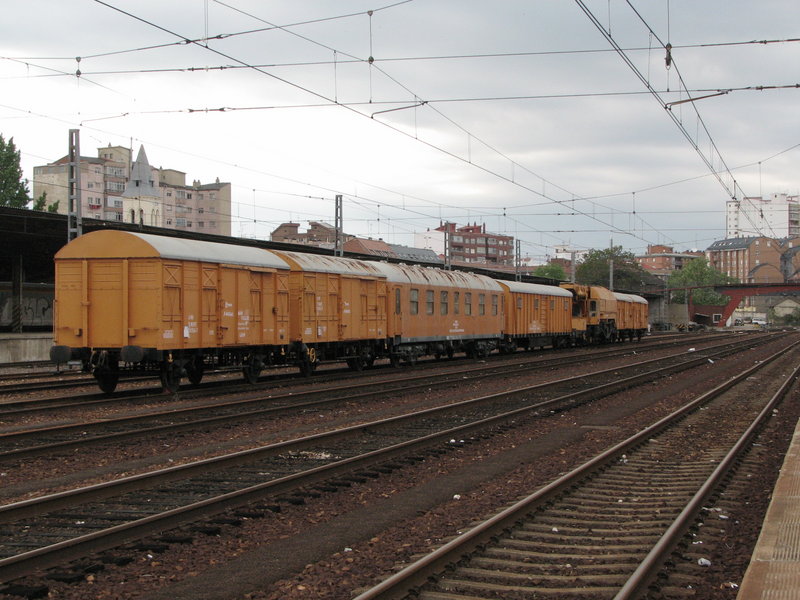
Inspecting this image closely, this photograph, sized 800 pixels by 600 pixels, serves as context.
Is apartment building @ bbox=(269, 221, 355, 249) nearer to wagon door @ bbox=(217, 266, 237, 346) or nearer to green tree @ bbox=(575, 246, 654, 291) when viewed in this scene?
green tree @ bbox=(575, 246, 654, 291)

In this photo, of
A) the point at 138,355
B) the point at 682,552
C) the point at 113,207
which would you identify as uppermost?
the point at 113,207

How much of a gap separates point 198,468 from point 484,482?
3504 mm

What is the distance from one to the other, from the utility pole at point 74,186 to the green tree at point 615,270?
356 ft

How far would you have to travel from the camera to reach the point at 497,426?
1424 cm

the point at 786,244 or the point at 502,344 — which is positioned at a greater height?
the point at 786,244

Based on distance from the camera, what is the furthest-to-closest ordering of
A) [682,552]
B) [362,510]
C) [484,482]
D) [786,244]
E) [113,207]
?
[786,244] → [113,207] → [484,482] → [362,510] → [682,552]

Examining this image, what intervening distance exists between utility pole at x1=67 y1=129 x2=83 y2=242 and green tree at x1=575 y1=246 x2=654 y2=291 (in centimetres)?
10843

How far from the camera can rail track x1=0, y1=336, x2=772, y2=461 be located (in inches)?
460

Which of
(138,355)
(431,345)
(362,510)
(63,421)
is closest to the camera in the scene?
(362,510)

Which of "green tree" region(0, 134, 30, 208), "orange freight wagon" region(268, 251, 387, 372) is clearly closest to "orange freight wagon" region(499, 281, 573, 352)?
"orange freight wagon" region(268, 251, 387, 372)

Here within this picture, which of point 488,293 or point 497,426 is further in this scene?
point 488,293

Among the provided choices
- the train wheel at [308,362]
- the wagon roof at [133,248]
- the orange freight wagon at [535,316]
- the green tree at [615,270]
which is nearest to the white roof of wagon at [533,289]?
the orange freight wagon at [535,316]

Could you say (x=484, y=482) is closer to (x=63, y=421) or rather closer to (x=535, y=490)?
(x=535, y=490)

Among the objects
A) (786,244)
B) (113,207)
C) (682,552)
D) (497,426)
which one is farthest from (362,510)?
(786,244)
